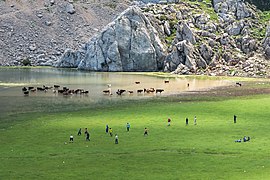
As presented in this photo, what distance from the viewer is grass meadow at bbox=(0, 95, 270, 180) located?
42.6 meters

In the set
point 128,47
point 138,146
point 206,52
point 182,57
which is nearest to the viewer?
point 138,146

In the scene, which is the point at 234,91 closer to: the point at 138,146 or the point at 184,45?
the point at 138,146

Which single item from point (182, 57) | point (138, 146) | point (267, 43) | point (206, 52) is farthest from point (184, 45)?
point (138, 146)

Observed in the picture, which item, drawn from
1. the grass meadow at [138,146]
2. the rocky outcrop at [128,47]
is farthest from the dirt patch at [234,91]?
the rocky outcrop at [128,47]

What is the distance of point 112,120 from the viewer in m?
68.9

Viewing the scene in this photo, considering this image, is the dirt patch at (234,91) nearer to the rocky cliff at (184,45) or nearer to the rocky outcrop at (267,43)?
the rocky cliff at (184,45)

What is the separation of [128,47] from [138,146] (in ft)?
453

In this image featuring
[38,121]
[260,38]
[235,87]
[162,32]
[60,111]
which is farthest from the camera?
[162,32]

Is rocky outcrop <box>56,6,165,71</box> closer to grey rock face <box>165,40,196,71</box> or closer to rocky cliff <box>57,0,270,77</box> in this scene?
rocky cliff <box>57,0,270,77</box>

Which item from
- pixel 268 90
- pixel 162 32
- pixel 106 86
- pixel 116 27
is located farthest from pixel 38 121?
pixel 162 32

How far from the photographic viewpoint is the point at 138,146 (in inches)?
2048

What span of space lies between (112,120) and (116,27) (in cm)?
12277

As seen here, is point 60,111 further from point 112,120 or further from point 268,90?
point 268,90

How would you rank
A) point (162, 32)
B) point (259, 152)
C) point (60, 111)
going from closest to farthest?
point (259, 152)
point (60, 111)
point (162, 32)
